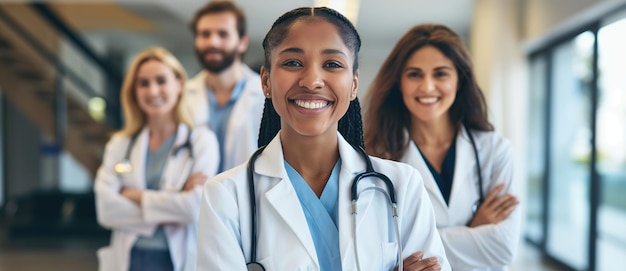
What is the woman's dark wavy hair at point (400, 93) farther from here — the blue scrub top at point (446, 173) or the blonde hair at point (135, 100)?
the blonde hair at point (135, 100)

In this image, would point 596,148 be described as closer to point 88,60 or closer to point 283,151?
point 283,151

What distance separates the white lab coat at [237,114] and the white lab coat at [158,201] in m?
0.07

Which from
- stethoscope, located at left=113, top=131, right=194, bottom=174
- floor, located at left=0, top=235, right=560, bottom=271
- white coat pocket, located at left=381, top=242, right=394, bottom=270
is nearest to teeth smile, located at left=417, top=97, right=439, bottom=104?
white coat pocket, located at left=381, top=242, right=394, bottom=270

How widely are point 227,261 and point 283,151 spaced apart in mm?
227

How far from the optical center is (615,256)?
5211 millimetres

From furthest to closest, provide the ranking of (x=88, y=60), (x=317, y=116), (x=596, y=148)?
1. (x=88, y=60)
2. (x=596, y=148)
3. (x=317, y=116)

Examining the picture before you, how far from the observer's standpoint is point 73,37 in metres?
7.61

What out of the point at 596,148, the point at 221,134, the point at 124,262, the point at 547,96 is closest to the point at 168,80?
the point at 221,134

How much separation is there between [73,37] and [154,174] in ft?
20.3

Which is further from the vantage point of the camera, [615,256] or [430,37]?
[615,256]

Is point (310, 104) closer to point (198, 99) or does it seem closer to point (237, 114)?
point (237, 114)

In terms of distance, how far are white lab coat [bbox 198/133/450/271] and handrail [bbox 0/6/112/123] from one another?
22.5ft

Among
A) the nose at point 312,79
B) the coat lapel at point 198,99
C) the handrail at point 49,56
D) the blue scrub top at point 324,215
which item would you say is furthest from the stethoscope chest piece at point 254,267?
the handrail at point 49,56

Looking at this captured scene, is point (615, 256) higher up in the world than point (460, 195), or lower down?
lower down
